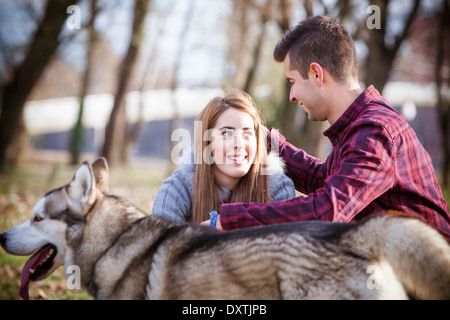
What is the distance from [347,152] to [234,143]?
1.09m

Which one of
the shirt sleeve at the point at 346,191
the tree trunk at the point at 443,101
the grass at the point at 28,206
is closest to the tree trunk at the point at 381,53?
the tree trunk at the point at 443,101

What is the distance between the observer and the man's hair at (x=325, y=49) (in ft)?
11.6

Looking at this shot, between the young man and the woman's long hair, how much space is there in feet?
1.70

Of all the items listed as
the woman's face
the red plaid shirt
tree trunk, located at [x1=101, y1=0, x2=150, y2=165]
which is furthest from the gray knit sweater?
tree trunk, located at [x1=101, y1=0, x2=150, y2=165]

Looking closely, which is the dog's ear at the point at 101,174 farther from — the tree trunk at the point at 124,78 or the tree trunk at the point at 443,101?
the tree trunk at the point at 443,101

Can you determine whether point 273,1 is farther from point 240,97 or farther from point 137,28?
point 240,97

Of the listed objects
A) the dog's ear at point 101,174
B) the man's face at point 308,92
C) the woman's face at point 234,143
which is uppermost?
the man's face at point 308,92

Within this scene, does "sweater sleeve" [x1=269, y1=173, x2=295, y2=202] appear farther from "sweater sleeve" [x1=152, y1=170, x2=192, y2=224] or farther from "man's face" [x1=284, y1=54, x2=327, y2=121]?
"sweater sleeve" [x1=152, y1=170, x2=192, y2=224]

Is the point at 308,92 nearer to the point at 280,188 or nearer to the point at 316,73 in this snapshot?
the point at 316,73

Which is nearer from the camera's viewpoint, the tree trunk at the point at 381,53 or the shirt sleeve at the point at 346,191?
the shirt sleeve at the point at 346,191

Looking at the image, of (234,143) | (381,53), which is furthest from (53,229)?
(381,53)

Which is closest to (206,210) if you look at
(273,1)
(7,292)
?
(7,292)

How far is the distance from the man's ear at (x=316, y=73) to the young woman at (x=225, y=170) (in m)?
0.66

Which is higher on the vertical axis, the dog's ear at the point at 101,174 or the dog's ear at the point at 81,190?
the dog's ear at the point at 101,174
